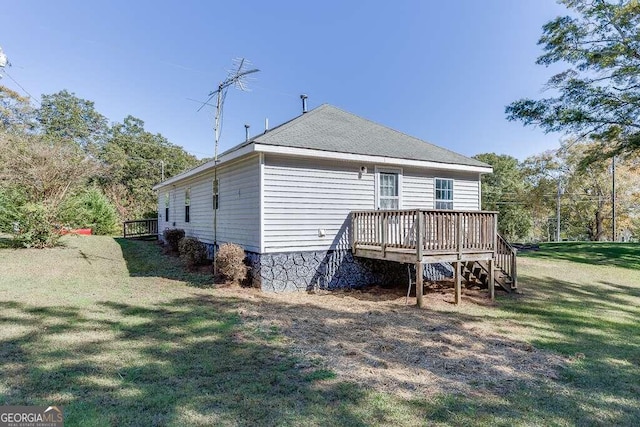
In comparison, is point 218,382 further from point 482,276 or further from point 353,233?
point 482,276

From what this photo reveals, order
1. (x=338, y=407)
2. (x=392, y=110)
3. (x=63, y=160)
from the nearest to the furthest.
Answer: (x=338, y=407) < (x=63, y=160) < (x=392, y=110)

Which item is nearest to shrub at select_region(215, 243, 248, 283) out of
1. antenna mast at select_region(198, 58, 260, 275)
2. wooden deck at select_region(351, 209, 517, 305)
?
antenna mast at select_region(198, 58, 260, 275)

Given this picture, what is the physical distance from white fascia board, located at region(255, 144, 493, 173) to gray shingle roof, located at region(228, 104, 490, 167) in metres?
0.09

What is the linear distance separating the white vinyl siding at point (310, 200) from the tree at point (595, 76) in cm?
1033

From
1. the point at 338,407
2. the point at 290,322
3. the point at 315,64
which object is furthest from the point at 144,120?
the point at 338,407

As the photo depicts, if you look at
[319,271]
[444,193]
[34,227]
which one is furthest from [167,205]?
[444,193]

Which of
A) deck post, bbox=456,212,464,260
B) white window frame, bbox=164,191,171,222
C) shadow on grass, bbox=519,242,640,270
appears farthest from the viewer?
white window frame, bbox=164,191,171,222

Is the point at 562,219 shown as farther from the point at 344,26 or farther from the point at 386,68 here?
the point at 344,26

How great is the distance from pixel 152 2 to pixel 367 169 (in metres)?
10.1

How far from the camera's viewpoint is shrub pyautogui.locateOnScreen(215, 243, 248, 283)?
7.84 m

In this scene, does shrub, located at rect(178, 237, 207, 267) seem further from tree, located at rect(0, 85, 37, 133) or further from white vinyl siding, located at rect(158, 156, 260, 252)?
tree, located at rect(0, 85, 37, 133)

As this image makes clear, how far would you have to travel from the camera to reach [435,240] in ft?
23.9

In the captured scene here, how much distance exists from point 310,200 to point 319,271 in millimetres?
1730

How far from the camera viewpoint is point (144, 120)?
1373 inches
